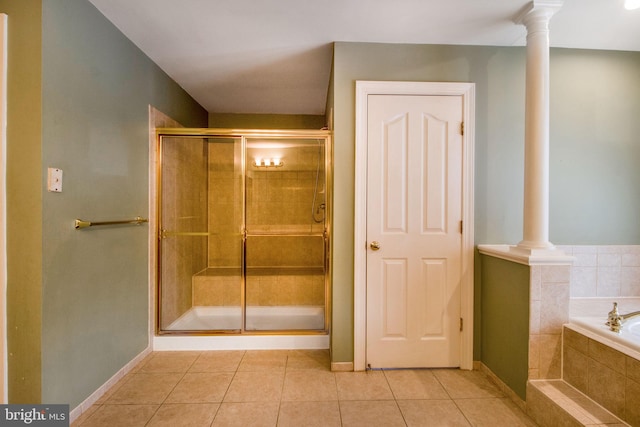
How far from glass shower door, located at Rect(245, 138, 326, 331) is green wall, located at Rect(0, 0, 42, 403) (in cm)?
141

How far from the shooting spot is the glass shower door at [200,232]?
2.64m

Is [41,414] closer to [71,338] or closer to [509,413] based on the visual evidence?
[71,338]

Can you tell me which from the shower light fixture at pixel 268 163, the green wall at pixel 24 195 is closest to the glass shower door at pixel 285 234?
the shower light fixture at pixel 268 163

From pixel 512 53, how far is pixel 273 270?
8.93 ft

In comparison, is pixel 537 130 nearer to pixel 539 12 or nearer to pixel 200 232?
pixel 539 12

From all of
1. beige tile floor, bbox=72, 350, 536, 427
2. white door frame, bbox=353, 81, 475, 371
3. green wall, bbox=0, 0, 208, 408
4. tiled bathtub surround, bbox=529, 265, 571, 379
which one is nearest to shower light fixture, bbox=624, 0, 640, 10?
→ white door frame, bbox=353, 81, 475, 371

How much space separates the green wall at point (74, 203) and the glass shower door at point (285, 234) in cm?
92

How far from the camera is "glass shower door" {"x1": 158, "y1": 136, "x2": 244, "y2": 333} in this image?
8.66 ft

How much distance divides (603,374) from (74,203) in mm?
2824

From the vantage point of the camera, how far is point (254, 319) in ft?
9.17

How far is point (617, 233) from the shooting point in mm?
2285

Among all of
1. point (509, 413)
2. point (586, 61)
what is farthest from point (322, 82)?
point (509, 413)

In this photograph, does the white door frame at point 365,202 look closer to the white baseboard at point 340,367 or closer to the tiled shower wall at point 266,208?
the white baseboard at point 340,367

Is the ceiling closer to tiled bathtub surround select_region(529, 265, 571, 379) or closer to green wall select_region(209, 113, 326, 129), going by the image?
green wall select_region(209, 113, 326, 129)
